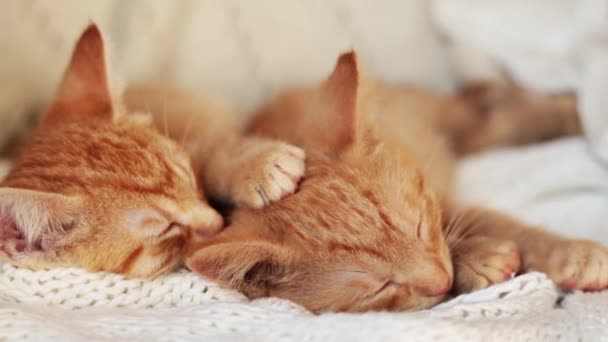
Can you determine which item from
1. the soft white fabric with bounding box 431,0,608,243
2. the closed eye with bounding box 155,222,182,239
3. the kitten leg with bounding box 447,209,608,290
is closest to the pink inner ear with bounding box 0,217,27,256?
the closed eye with bounding box 155,222,182,239

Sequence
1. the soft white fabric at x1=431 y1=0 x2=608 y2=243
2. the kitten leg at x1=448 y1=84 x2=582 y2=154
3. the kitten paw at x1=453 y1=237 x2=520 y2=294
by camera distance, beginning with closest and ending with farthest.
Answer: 1. the kitten paw at x1=453 y1=237 x2=520 y2=294
2. the soft white fabric at x1=431 y1=0 x2=608 y2=243
3. the kitten leg at x1=448 y1=84 x2=582 y2=154

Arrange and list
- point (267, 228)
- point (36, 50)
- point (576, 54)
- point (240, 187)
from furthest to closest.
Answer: point (576, 54)
point (36, 50)
point (240, 187)
point (267, 228)

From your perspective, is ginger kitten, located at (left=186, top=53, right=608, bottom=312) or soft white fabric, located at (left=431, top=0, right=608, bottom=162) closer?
ginger kitten, located at (left=186, top=53, right=608, bottom=312)

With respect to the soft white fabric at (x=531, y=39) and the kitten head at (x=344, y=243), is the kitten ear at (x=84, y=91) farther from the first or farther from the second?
the soft white fabric at (x=531, y=39)

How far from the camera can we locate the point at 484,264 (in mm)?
1234

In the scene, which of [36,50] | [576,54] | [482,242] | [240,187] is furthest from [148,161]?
[576,54]

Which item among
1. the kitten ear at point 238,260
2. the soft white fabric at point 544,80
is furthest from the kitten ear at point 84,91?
the soft white fabric at point 544,80

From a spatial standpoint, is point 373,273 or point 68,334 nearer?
point 68,334

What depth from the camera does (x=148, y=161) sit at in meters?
1.34

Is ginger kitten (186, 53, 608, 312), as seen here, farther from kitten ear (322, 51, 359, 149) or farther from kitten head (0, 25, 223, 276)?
kitten head (0, 25, 223, 276)

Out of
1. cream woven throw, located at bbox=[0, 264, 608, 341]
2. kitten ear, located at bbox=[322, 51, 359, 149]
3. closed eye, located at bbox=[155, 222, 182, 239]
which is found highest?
kitten ear, located at bbox=[322, 51, 359, 149]

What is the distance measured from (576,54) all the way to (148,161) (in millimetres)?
1306

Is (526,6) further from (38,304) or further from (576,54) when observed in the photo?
(38,304)

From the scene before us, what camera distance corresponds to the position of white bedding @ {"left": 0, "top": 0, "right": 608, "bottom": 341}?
3.38 ft
